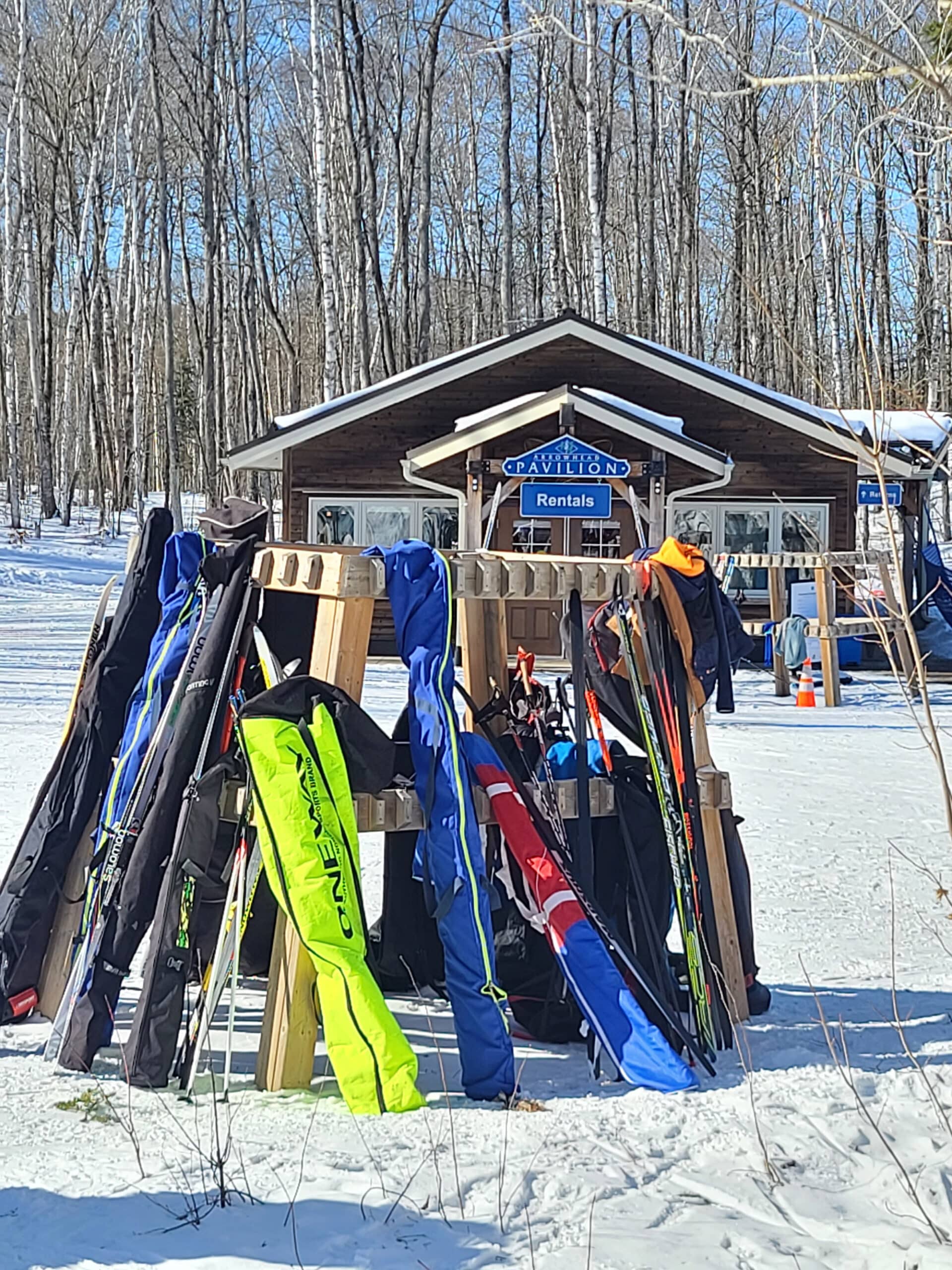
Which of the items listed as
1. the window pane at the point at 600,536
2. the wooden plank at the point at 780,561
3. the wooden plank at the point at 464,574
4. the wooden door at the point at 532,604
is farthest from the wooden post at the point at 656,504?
the wooden plank at the point at 464,574

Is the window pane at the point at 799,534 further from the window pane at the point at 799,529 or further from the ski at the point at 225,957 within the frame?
the ski at the point at 225,957

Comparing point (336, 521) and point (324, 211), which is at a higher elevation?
point (324, 211)

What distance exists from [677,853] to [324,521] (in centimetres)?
1377

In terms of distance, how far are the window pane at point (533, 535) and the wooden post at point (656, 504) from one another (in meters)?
1.46

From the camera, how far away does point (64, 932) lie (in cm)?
452

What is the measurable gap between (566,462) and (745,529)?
3370mm

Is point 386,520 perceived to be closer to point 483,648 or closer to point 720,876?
point 483,648

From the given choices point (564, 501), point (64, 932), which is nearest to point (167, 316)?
point (564, 501)

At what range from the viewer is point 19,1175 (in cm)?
334

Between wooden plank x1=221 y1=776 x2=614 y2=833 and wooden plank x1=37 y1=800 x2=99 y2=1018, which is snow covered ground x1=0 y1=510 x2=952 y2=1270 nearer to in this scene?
wooden plank x1=37 y1=800 x2=99 y2=1018

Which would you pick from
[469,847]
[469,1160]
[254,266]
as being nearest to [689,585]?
[469,847]

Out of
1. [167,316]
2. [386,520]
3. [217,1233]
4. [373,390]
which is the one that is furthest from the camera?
[167,316]

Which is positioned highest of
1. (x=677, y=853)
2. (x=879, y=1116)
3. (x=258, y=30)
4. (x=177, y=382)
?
(x=258, y=30)

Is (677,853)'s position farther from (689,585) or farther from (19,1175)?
(19,1175)
